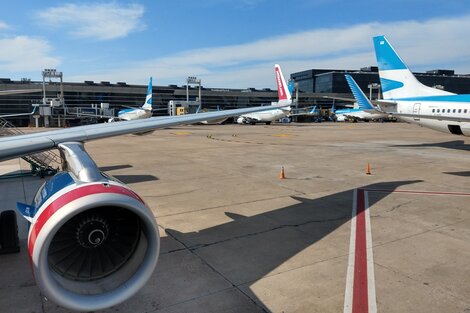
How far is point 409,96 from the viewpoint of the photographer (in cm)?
2633

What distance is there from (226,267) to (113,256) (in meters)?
2.35

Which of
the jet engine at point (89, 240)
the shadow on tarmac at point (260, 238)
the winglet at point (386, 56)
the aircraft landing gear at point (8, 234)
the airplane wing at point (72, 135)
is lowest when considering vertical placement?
the shadow on tarmac at point (260, 238)

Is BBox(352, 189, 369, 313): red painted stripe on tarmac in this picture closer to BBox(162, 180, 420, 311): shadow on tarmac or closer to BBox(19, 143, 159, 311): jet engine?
BBox(162, 180, 420, 311): shadow on tarmac

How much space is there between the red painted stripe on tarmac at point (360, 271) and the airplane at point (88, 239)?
289cm

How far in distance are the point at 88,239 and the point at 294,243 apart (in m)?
4.36

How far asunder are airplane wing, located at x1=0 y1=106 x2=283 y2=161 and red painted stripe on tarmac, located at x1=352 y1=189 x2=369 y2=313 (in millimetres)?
3543

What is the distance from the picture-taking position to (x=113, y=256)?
4.45 meters

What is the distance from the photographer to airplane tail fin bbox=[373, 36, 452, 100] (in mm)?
26141

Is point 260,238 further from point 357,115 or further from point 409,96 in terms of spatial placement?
point 357,115

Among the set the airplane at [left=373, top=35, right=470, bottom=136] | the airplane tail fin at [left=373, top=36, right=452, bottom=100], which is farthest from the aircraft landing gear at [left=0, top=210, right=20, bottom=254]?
the airplane tail fin at [left=373, top=36, right=452, bottom=100]

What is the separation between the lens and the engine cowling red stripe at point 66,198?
3.79 m

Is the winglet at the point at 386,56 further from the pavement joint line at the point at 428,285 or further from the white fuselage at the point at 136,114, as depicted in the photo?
the white fuselage at the point at 136,114

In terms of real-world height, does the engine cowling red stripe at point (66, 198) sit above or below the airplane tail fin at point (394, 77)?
below

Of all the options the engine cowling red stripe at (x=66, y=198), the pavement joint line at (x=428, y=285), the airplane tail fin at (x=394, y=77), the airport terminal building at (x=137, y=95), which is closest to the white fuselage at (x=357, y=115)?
→ the airport terminal building at (x=137, y=95)
